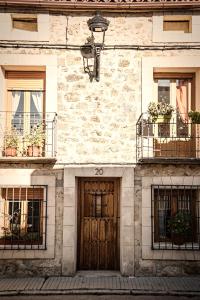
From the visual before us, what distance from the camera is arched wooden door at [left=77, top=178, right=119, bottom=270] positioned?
9.88 meters

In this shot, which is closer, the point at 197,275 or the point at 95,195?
the point at 197,275

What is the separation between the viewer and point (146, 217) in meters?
9.54

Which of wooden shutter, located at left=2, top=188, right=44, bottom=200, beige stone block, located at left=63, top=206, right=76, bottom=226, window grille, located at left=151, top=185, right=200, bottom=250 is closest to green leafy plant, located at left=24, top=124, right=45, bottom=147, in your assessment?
wooden shutter, located at left=2, top=188, right=44, bottom=200

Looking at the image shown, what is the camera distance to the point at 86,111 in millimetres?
9758

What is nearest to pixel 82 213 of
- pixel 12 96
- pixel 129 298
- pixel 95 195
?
pixel 95 195

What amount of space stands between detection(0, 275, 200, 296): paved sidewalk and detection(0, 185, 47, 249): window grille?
0.95 metres

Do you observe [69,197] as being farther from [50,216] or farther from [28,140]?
[28,140]

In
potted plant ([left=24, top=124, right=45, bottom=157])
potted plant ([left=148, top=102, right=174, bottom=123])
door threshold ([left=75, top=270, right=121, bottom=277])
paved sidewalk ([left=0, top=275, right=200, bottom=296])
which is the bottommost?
paved sidewalk ([left=0, top=275, right=200, bottom=296])

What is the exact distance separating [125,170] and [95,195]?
43.6 inches

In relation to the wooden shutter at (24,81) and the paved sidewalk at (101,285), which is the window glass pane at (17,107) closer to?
the wooden shutter at (24,81)

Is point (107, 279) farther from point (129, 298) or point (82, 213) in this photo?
point (82, 213)

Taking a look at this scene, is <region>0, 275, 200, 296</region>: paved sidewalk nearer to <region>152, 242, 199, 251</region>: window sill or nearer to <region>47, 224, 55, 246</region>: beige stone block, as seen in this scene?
<region>152, 242, 199, 251</region>: window sill

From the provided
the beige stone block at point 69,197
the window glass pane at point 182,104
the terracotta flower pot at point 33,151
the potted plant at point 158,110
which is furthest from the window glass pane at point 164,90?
the terracotta flower pot at point 33,151

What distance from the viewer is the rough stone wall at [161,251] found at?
31.0ft
